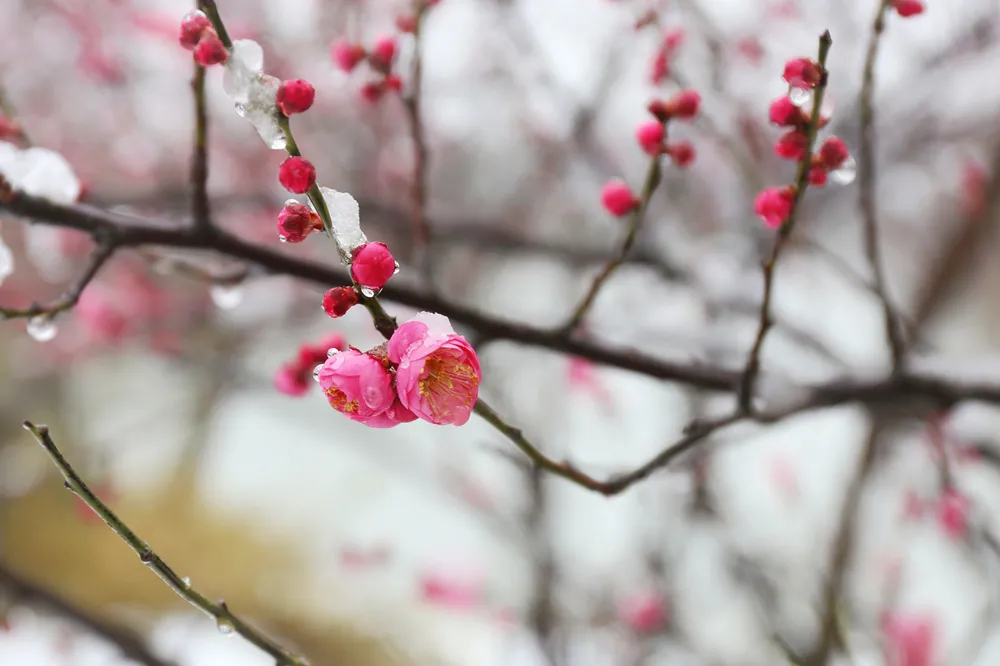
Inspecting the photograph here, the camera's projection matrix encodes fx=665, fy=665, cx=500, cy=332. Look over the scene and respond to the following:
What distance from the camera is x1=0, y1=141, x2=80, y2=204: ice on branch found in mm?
670

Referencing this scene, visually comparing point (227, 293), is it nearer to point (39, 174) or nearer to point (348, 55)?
point (39, 174)

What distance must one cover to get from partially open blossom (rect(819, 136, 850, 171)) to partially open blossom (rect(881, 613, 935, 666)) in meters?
1.88

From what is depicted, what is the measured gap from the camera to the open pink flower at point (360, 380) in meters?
0.46

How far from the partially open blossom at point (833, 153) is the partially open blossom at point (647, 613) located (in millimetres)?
1651

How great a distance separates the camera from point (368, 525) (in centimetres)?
420

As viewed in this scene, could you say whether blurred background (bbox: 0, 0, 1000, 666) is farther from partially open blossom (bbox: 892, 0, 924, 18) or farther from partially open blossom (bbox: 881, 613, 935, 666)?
partially open blossom (bbox: 892, 0, 924, 18)

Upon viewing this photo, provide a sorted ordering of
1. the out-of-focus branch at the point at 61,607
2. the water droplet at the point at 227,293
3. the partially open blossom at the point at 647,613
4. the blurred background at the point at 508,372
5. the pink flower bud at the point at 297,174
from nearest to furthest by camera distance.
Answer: the pink flower bud at the point at 297,174 < the water droplet at the point at 227,293 < the out-of-focus branch at the point at 61,607 < the blurred background at the point at 508,372 < the partially open blossom at the point at 647,613

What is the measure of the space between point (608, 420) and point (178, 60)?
287 centimetres

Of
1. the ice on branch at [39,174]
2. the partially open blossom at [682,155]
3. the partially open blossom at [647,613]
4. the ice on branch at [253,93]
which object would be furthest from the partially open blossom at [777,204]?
the partially open blossom at [647,613]

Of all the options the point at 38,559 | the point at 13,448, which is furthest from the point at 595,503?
the point at 13,448

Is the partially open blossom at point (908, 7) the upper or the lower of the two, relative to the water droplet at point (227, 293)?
upper

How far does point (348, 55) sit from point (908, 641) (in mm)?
2439

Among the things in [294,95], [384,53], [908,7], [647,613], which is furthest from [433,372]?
[647,613]

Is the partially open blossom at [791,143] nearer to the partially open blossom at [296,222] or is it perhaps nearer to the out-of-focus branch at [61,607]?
the partially open blossom at [296,222]
